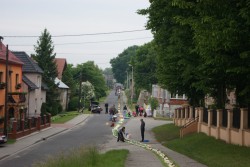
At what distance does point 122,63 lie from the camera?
189000mm

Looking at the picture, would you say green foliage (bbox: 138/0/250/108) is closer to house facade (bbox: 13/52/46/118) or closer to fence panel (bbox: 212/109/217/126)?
fence panel (bbox: 212/109/217/126)

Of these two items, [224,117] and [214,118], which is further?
[214,118]

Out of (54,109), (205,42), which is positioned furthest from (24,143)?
(54,109)

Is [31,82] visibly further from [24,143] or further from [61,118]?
[24,143]

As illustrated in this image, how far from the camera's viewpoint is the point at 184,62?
26.8 m

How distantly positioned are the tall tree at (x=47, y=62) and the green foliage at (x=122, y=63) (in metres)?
117

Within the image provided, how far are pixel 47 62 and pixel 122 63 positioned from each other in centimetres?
12078

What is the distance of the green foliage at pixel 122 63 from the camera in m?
188

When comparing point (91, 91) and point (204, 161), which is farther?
point (91, 91)

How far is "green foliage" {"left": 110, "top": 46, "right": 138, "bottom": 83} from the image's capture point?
615 ft

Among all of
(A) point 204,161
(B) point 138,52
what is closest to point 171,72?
(A) point 204,161

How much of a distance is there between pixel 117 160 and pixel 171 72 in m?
14.5

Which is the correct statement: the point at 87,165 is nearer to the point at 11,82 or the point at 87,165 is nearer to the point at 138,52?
the point at 11,82

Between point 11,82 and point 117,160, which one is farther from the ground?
point 11,82
